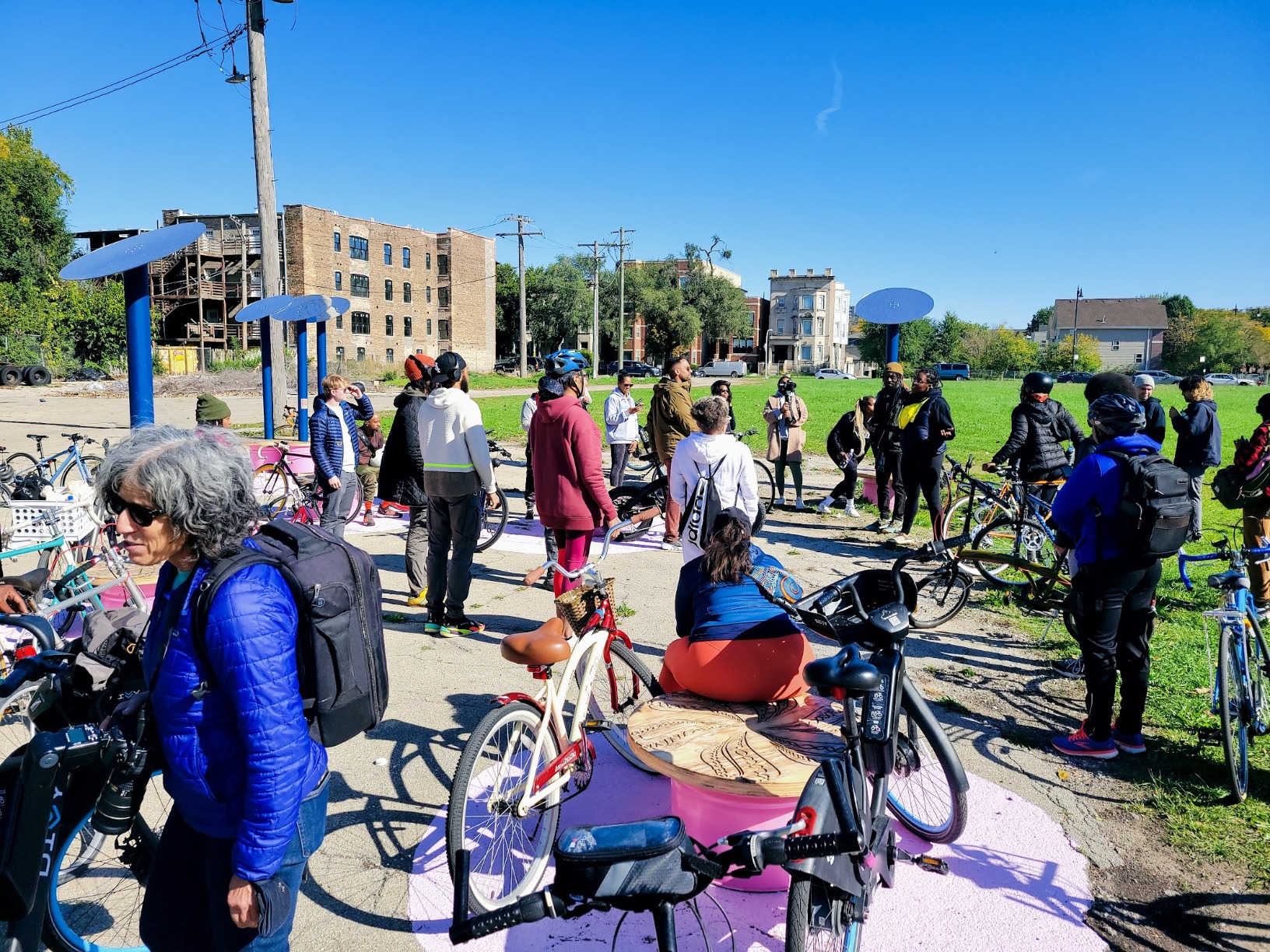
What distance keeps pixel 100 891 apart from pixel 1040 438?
8.16 meters

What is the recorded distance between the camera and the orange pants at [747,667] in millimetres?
3426

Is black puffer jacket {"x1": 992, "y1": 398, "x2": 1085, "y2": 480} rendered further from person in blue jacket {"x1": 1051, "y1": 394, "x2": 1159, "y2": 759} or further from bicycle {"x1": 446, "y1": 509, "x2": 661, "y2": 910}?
bicycle {"x1": 446, "y1": 509, "x2": 661, "y2": 910}

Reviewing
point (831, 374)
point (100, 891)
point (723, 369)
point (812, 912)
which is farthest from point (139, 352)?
point (831, 374)

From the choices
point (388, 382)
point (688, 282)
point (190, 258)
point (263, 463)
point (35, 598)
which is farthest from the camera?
point (688, 282)

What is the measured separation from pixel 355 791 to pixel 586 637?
4.81 feet

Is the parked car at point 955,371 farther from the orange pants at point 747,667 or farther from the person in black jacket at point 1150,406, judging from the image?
the orange pants at point 747,667

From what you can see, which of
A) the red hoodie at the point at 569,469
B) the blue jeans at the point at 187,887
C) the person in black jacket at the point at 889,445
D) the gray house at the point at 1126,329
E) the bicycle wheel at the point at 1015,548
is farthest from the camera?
the gray house at the point at 1126,329

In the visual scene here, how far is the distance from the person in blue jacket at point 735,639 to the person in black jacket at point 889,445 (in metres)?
6.49

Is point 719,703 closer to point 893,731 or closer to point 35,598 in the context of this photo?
point 893,731

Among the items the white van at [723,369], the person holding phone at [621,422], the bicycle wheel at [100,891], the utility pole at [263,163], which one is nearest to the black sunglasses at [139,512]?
the bicycle wheel at [100,891]

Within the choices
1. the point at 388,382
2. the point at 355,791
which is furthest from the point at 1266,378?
the point at 355,791

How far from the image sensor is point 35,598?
428cm

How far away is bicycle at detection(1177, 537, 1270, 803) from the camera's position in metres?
3.93

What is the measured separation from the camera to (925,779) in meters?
3.52
